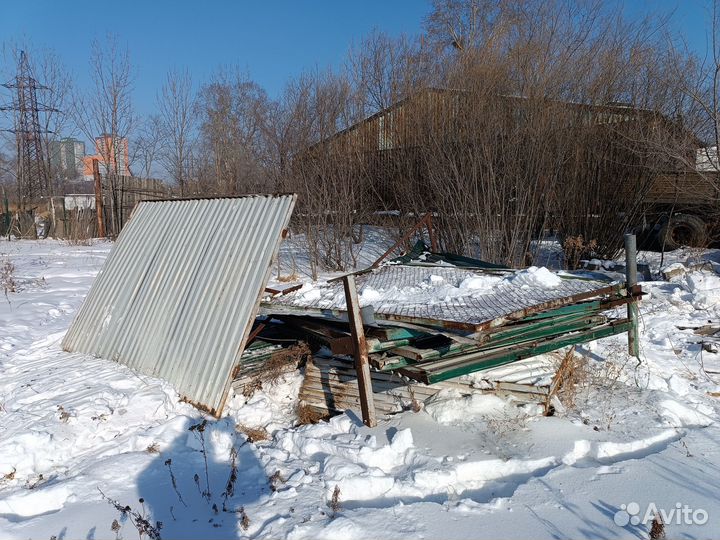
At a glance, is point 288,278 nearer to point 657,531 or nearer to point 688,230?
point 657,531

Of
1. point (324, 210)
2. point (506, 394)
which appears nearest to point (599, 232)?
point (324, 210)

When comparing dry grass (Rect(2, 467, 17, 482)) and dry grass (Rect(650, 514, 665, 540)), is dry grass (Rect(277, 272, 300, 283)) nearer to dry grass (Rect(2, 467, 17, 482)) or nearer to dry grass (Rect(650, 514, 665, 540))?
dry grass (Rect(2, 467, 17, 482))

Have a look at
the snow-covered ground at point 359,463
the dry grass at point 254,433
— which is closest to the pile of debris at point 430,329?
the snow-covered ground at point 359,463

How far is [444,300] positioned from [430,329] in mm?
822

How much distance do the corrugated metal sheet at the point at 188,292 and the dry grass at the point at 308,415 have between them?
70 centimetres

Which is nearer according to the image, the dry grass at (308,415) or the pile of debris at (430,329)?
the pile of debris at (430,329)

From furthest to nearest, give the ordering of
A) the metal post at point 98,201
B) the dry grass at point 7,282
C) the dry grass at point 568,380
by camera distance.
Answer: the metal post at point 98,201 → the dry grass at point 7,282 → the dry grass at point 568,380

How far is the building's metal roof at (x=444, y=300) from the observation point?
144 inches

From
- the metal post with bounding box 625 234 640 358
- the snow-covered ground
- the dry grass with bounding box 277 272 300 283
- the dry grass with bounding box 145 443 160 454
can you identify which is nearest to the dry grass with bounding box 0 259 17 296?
the dry grass with bounding box 277 272 300 283

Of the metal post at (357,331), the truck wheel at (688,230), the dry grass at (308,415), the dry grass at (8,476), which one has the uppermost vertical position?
the truck wheel at (688,230)

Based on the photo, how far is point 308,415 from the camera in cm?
436

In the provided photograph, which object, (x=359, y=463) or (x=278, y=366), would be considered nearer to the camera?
(x=359, y=463)

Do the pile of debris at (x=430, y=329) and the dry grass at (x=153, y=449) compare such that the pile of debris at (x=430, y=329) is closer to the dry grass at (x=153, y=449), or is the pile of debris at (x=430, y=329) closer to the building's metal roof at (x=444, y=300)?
the building's metal roof at (x=444, y=300)

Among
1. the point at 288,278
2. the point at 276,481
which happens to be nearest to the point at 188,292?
the point at 276,481
